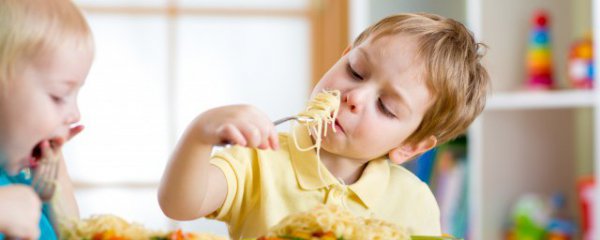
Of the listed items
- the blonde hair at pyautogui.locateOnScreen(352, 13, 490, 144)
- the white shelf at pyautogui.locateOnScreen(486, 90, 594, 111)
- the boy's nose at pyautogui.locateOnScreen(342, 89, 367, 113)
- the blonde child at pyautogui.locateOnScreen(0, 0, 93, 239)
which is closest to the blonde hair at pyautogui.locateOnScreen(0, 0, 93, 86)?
the blonde child at pyautogui.locateOnScreen(0, 0, 93, 239)

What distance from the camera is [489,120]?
3.48 metres

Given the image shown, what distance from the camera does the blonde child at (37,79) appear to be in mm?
819

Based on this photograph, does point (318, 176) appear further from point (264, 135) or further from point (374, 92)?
point (264, 135)

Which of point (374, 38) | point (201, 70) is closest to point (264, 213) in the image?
point (374, 38)

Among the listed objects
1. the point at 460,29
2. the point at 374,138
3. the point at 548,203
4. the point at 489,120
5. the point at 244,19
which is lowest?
the point at 548,203

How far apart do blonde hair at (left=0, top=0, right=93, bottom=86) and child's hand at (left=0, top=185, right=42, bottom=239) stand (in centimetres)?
11

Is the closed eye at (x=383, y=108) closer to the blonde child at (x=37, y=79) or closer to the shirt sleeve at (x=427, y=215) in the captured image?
the shirt sleeve at (x=427, y=215)

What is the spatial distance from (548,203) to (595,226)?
1.34ft

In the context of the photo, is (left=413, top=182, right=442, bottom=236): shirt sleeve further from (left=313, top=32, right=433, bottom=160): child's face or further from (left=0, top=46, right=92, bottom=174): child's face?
(left=0, top=46, right=92, bottom=174): child's face

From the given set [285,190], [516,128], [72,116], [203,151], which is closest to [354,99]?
[285,190]

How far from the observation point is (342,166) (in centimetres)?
136

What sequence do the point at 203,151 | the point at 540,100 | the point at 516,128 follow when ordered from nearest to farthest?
the point at 203,151
the point at 540,100
the point at 516,128

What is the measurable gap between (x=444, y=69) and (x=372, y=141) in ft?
0.52

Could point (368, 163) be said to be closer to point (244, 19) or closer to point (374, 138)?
point (374, 138)
